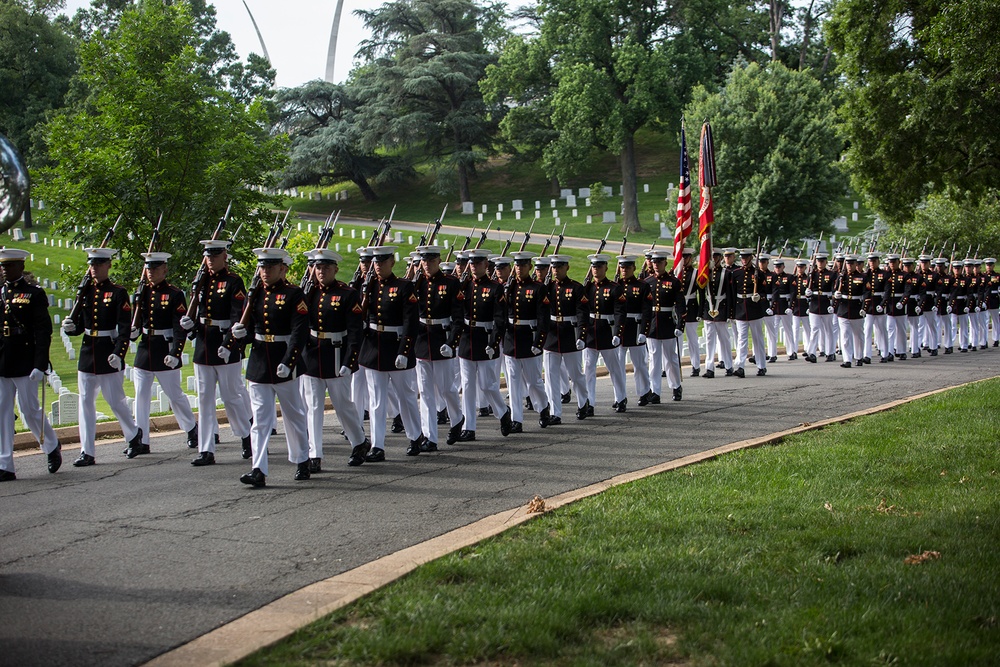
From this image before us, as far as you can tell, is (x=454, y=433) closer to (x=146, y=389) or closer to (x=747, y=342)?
(x=146, y=389)

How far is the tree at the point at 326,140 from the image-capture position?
59.7m

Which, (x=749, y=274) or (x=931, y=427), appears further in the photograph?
(x=749, y=274)

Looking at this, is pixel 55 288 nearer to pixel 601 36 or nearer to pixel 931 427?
pixel 601 36

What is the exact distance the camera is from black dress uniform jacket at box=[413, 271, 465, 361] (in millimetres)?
11633

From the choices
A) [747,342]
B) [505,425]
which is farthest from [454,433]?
[747,342]

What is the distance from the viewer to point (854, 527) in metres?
7.06

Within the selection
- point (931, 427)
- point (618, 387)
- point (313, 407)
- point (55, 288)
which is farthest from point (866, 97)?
point (55, 288)

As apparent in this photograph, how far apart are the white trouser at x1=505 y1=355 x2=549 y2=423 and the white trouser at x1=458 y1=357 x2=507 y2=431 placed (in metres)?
0.19

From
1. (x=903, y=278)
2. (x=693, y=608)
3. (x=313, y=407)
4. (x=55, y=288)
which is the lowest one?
(x=693, y=608)

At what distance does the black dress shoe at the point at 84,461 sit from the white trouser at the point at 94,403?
2.0 inches

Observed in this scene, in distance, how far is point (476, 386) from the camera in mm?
12367

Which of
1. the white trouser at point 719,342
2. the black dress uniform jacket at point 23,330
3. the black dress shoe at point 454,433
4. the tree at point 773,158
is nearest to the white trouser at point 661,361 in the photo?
the white trouser at point 719,342

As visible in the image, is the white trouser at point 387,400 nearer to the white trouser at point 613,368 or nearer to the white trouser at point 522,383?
the white trouser at point 522,383

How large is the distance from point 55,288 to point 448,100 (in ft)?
93.6
